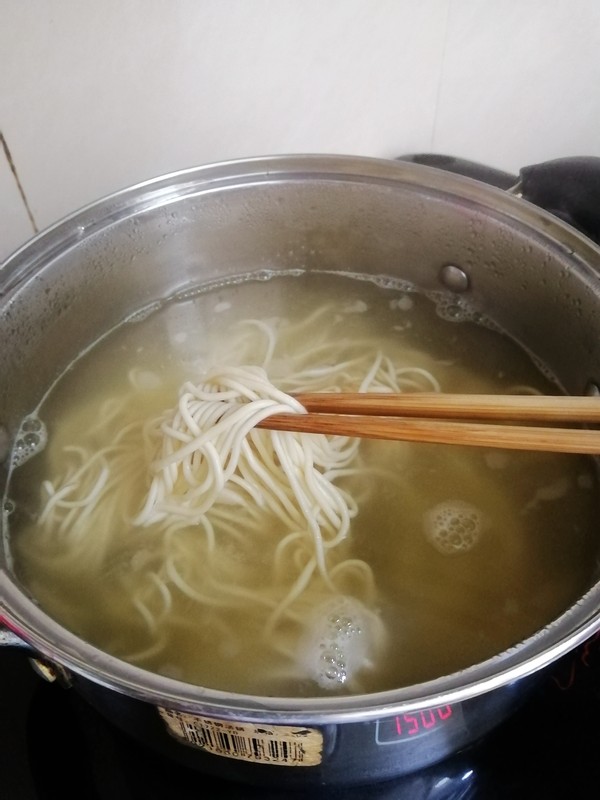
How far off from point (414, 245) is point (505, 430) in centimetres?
87

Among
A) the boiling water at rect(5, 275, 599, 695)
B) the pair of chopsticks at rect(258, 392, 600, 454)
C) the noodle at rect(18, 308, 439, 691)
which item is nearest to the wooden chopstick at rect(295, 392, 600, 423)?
the pair of chopsticks at rect(258, 392, 600, 454)

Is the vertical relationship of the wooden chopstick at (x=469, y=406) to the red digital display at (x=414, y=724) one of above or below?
above

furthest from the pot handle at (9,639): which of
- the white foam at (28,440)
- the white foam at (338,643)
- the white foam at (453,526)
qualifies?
the white foam at (453,526)

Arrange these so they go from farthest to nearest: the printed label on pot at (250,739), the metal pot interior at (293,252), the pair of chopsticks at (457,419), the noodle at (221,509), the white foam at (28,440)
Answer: the white foam at (28,440) < the metal pot interior at (293,252) < the noodle at (221,509) < the pair of chopsticks at (457,419) < the printed label on pot at (250,739)

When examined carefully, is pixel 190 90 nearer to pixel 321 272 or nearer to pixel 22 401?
pixel 321 272

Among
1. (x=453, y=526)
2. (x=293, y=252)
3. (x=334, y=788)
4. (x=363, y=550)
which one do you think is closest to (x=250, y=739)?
(x=334, y=788)

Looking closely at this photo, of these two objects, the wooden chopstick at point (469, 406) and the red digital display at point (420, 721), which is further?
the wooden chopstick at point (469, 406)

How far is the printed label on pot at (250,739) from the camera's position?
45.2 inches

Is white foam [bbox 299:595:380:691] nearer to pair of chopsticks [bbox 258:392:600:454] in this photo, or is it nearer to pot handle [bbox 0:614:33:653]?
pair of chopsticks [bbox 258:392:600:454]

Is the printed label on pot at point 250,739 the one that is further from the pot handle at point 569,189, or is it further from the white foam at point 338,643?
the pot handle at point 569,189

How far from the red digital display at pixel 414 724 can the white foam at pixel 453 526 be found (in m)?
0.56

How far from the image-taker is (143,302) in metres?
2.34

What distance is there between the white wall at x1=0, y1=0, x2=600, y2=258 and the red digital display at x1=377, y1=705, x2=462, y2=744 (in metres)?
1.68

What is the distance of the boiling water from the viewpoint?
5.25 feet
